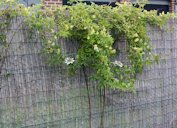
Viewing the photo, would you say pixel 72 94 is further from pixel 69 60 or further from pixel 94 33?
pixel 94 33

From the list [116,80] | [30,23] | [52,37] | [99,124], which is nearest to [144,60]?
[116,80]

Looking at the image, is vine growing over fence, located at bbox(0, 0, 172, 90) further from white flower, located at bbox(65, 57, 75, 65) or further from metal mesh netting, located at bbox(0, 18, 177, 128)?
metal mesh netting, located at bbox(0, 18, 177, 128)

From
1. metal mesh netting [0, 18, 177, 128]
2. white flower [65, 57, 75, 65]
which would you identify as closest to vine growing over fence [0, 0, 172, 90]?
white flower [65, 57, 75, 65]

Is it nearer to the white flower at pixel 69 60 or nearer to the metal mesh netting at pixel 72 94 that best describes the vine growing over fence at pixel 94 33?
the white flower at pixel 69 60

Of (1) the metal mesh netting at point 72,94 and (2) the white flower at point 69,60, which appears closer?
(1) the metal mesh netting at point 72,94

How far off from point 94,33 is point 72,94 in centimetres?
92

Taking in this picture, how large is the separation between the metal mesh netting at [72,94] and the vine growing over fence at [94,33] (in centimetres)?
15

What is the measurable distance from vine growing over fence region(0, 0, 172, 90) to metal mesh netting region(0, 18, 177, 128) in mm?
146

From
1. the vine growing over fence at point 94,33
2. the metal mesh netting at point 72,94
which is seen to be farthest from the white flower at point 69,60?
the metal mesh netting at point 72,94

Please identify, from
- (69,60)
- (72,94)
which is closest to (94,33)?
(69,60)

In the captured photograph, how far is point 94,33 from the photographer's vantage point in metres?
4.66

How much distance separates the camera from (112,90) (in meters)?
5.43

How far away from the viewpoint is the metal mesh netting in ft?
14.6

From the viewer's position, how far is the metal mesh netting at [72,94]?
4445 mm
